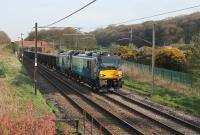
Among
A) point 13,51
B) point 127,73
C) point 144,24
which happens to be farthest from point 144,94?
point 144,24

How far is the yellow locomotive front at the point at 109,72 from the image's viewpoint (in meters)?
30.7

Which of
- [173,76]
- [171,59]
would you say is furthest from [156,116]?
[171,59]

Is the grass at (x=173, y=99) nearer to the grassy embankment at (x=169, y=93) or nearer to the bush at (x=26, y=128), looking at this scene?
the grassy embankment at (x=169, y=93)

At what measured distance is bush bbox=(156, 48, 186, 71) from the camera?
1921 inches

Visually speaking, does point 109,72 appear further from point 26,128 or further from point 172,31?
point 172,31

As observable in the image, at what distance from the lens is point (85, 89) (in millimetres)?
34156

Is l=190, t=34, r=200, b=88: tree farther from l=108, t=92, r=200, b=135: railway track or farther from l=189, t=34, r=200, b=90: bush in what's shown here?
l=108, t=92, r=200, b=135: railway track

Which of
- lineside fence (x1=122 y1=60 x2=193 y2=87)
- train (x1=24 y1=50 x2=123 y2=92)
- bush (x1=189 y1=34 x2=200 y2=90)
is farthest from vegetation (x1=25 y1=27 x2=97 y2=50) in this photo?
train (x1=24 y1=50 x2=123 y2=92)

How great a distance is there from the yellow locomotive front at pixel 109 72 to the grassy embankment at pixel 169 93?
2202mm

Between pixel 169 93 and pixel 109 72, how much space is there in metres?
5.04

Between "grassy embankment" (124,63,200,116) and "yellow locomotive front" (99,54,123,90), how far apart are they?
2.20 m

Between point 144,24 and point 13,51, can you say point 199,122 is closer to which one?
point 13,51

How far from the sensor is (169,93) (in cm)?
3203

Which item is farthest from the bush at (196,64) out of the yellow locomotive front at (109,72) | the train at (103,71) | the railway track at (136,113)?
the railway track at (136,113)
